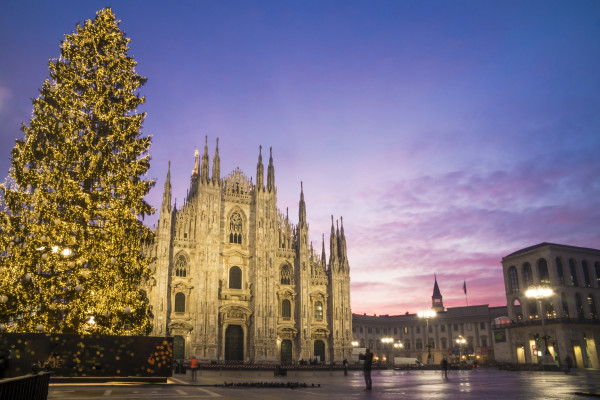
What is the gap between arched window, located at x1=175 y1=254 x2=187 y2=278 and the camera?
150ft

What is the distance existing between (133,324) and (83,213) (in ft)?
15.8

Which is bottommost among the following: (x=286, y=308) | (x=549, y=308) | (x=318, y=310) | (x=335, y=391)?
(x=335, y=391)

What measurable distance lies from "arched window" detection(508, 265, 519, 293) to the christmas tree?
53.2 m

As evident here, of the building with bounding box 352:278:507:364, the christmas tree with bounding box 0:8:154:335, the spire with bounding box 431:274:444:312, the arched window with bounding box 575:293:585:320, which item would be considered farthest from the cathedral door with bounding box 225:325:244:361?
the spire with bounding box 431:274:444:312

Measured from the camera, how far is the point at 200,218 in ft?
156

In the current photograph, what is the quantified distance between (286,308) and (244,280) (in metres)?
5.68

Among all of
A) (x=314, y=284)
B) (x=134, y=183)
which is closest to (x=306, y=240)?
(x=314, y=284)

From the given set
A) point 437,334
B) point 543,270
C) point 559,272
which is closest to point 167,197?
point 543,270

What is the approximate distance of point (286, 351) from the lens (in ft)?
161

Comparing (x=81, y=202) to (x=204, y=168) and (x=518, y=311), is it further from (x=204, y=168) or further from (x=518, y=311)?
(x=518, y=311)

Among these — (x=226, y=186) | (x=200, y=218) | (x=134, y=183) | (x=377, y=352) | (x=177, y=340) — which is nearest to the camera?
(x=134, y=183)

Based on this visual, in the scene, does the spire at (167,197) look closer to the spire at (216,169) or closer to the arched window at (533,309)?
the spire at (216,169)

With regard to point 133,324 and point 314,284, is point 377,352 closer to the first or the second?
point 314,284

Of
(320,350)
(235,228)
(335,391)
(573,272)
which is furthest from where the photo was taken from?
(573,272)
